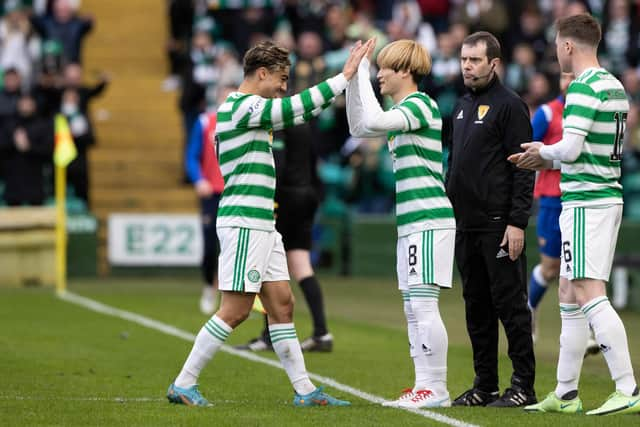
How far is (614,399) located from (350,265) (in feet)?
43.9

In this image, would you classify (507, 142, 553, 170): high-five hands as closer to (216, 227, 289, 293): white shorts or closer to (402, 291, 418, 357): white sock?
(402, 291, 418, 357): white sock

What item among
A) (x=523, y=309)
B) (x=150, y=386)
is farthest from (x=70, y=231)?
(x=523, y=309)

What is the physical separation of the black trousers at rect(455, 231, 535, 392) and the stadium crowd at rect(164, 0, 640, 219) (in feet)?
34.7

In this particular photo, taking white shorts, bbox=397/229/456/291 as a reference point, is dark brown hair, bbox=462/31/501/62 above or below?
above

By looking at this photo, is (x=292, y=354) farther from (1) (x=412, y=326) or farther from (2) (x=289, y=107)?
(2) (x=289, y=107)

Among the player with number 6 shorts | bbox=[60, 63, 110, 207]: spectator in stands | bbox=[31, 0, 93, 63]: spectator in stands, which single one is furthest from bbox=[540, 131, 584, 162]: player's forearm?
bbox=[31, 0, 93, 63]: spectator in stands

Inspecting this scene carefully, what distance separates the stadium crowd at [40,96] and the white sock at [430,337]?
534 inches

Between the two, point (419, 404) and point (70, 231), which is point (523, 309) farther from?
point (70, 231)

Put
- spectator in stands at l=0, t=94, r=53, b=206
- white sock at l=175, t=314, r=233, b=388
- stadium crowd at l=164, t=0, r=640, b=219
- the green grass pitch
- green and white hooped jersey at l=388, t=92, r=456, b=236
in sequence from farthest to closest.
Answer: stadium crowd at l=164, t=0, r=640, b=219 → spectator in stands at l=0, t=94, r=53, b=206 → green and white hooped jersey at l=388, t=92, r=456, b=236 → white sock at l=175, t=314, r=233, b=388 → the green grass pitch

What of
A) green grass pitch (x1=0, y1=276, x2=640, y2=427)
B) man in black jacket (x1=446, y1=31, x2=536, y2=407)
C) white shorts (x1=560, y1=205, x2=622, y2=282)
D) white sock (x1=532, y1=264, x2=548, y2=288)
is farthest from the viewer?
white sock (x1=532, y1=264, x2=548, y2=288)

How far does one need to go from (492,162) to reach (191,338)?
470cm

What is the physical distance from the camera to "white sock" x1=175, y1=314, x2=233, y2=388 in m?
8.07

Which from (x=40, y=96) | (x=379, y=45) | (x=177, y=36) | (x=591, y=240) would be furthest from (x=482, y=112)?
(x=177, y=36)

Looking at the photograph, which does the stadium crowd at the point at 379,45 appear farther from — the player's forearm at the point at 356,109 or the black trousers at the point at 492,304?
the player's forearm at the point at 356,109
